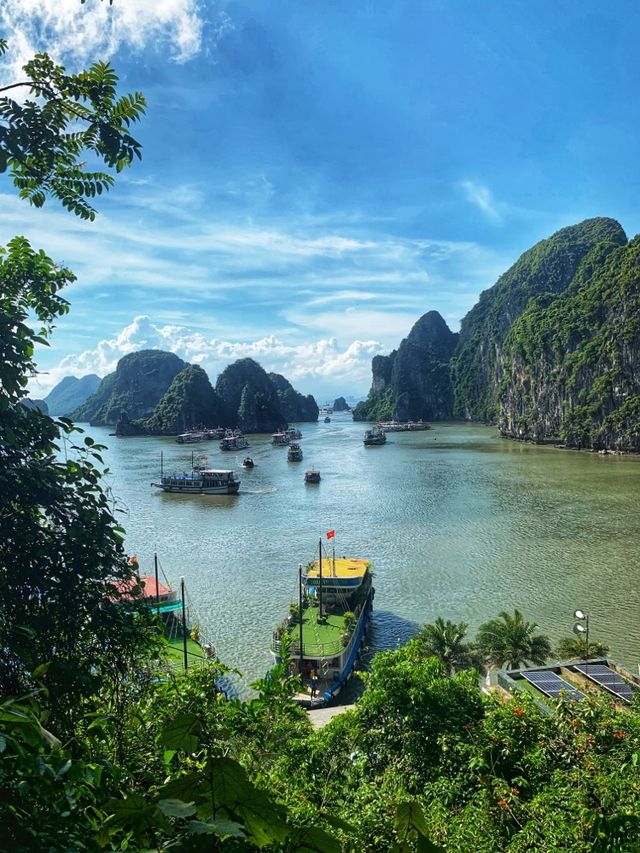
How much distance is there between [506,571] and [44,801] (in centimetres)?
2991

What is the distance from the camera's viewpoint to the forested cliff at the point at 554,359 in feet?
285

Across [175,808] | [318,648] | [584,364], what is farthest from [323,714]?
[584,364]

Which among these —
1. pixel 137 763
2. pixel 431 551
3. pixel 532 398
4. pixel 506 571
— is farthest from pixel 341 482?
pixel 532 398

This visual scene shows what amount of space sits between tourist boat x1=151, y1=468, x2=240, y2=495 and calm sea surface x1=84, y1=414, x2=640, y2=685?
5.35 feet

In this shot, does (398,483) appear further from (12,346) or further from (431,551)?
(12,346)

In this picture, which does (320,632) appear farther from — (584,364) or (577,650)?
(584,364)

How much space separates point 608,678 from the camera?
13.1 m

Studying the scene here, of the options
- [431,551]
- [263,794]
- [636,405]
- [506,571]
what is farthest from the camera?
[636,405]

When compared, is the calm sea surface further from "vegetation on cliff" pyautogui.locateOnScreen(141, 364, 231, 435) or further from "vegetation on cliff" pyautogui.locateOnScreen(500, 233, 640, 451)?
"vegetation on cliff" pyautogui.locateOnScreen(141, 364, 231, 435)

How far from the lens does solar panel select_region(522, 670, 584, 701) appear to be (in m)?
11.9

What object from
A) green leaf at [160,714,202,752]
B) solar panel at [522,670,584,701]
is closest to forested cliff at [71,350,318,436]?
solar panel at [522,670,584,701]

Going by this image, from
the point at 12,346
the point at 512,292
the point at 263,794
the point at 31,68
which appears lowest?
the point at 263,794

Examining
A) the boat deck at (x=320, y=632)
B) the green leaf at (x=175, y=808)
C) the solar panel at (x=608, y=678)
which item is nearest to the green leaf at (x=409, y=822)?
the green leaf at (x=175, y=808)

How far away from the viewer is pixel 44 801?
185 cm
